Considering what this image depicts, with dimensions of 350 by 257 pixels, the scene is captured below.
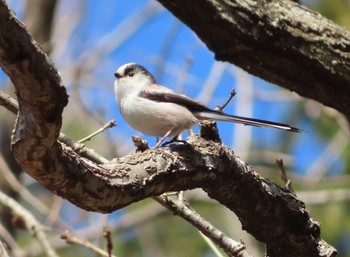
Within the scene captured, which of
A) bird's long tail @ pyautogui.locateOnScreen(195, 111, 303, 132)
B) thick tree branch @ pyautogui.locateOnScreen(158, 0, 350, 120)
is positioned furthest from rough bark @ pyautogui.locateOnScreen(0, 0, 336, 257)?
thick tree branch @ pyautogui.locateOnScreen(158, 0, 350, 120)

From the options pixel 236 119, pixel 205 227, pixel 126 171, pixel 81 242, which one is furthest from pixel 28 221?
pixel 126 171

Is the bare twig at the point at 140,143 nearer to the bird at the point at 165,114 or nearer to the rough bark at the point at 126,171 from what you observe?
the rough bark at the point at 126,171

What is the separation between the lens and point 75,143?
9.30 feet

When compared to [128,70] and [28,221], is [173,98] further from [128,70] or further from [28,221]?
[28,221]

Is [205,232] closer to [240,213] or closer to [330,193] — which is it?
[240,213]

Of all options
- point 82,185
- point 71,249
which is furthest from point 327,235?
point 82,185

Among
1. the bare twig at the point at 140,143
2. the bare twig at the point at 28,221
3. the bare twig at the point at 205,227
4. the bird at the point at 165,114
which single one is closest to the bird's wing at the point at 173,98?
the bird at the point at 165,114

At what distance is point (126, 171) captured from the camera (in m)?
2.00

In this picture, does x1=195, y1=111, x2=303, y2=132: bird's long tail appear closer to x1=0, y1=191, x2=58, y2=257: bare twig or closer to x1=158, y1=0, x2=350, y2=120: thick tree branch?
x1=158, y1=0, x2=350, y2=120: thick tree branch

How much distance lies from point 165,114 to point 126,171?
27.3 inches

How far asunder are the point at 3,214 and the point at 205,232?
2.21 metres

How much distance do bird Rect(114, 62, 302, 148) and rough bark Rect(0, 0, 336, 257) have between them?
0.98ft

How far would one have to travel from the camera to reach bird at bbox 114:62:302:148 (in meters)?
2.66

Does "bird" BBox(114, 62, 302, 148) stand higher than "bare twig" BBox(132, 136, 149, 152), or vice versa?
"bird" BBox(114, 62, 302, 148)
